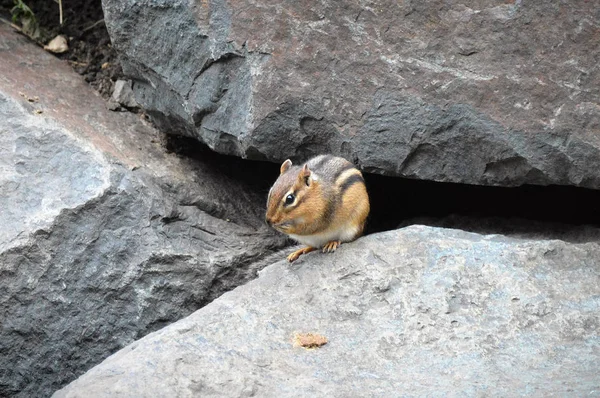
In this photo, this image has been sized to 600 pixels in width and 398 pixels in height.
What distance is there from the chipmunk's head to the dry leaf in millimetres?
2791

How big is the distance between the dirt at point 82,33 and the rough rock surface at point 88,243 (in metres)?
0.83

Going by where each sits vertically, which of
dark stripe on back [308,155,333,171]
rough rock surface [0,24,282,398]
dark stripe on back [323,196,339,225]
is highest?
dark stripe on back [308,155,333,171]

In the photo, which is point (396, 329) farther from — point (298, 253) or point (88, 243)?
point (88, 243)

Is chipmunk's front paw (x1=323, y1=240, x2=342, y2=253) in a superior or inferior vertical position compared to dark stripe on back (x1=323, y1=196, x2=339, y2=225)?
inferior

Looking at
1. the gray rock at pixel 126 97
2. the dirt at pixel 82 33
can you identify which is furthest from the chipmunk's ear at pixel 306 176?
the dirt at pixel 82 33

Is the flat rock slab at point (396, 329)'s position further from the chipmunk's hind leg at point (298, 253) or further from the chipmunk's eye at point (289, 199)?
the chipmunk's eye at point (289, 199)

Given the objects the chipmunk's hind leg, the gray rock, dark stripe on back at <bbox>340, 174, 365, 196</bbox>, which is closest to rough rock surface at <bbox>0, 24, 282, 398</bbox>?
the gray rock

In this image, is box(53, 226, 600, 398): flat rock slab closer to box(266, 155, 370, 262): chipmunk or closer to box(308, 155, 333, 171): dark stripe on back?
box(266, 155, 370, 262): chipmunk

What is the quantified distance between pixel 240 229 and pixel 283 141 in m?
0.85

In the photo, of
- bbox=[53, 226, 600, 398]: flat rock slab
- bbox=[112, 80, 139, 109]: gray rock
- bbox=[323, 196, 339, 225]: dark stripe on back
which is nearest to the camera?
bbox=[53, 226, 600, 398]: flat rock slab

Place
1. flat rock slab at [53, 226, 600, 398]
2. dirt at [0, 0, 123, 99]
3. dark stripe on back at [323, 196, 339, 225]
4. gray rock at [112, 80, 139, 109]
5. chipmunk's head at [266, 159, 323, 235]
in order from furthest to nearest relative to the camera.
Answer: dirt at [0, 0, 123, 99] → gray rock at [112, 80, 139, 109] → dark stripe on back at [323, 196, 339, 225] → chipmunk's head at [266, 159, 323, 235] → flat rock slab at [53, 226, 600, 398]

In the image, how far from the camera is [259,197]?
7.21 meters

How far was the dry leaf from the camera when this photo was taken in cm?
763

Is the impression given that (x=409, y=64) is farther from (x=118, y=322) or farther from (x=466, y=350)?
(x=118, y=322)
